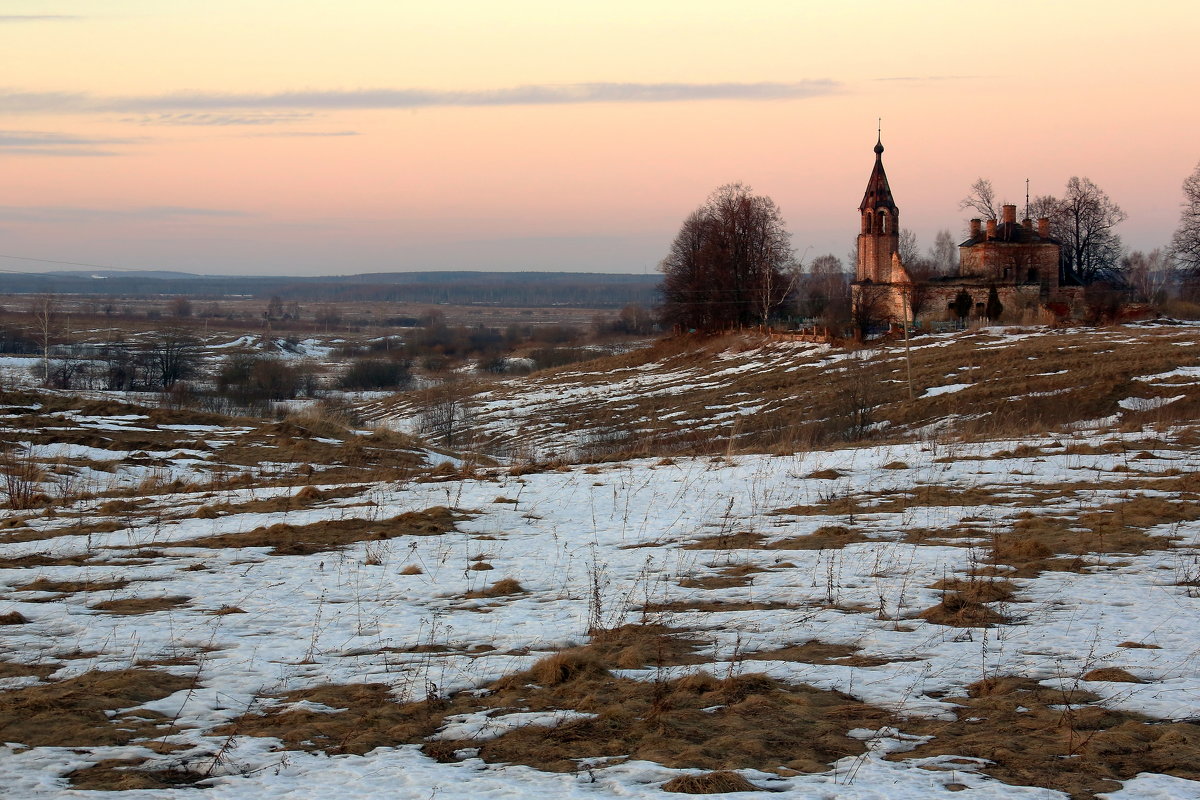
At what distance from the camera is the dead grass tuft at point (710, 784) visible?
4508mm

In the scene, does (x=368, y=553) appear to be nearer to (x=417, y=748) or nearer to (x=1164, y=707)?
(x=417, y=748)

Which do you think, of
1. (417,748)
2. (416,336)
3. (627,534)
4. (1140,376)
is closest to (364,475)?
(627,534)

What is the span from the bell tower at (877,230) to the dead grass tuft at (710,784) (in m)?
69.2

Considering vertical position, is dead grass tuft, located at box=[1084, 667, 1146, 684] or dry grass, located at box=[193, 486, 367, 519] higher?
dead grass tuft, located at box=[1084, 667, 1146, 684]

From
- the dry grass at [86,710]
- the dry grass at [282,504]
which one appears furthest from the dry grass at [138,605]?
the dry grass at [282,504]

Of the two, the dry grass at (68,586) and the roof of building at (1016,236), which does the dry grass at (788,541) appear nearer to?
the dry grass at (68,586)

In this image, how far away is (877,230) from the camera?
7156 cm

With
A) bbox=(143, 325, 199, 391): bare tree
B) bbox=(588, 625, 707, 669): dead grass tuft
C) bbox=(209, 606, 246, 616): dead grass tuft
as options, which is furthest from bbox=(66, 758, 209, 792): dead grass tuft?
bbox=(143, 325, 199, 391): bare tree

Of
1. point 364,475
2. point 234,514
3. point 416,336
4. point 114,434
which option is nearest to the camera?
point 234,514

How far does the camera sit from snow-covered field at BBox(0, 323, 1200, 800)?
4.81 metres

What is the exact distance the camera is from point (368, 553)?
32.2 ft

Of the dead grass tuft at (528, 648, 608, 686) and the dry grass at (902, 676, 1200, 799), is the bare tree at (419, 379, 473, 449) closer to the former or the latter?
the dead grass tuft at (528, 648, 608, 686)

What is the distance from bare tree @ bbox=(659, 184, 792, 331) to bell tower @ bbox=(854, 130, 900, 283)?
602cm

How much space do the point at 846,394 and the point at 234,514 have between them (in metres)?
20.4
